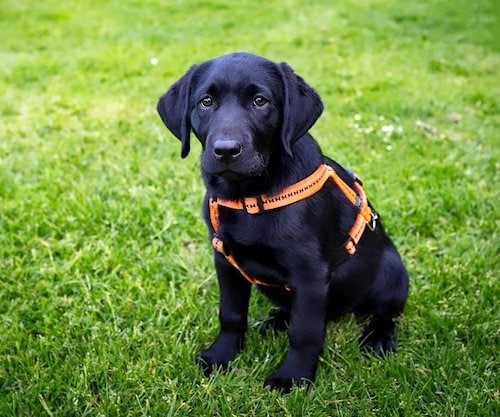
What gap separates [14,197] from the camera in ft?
13.9

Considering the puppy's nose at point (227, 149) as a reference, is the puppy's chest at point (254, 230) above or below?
below

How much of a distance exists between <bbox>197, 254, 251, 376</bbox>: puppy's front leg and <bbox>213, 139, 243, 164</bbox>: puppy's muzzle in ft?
2.02

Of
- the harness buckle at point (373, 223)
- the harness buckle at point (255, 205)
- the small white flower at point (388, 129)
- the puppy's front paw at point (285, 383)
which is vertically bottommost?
Answer: the small white flower at point (388, 129)

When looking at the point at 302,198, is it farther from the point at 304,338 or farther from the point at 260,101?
the point at 304,338

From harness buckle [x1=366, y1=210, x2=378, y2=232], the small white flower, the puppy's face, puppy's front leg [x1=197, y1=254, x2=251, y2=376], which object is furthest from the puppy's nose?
the small white flower

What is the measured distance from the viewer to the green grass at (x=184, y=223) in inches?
106

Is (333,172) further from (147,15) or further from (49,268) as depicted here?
(147,15)

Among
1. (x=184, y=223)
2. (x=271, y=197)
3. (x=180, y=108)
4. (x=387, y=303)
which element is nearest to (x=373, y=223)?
(x=387, y=303)

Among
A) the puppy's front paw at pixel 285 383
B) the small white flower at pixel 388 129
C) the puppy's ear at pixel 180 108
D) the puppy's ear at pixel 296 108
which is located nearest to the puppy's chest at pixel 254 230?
the puppy's ear at pixel 296 108

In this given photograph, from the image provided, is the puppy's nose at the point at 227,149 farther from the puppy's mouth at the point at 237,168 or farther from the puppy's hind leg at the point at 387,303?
the puppy's hind leg at the point at 387,303

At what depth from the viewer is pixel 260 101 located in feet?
8.50

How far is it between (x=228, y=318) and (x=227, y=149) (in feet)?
2.94

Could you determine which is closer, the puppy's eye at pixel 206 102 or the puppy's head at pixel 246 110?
the puppy's head at pixel 246 110

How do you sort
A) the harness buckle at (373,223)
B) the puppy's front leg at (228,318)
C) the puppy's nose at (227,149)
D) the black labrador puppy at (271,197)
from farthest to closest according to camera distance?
1. the harness buckle at (373,223)
2. the puppy's front leg at (228,318)
3. the black labrador puppy at (271,197)
4. the puppy's nose at (227,149)
